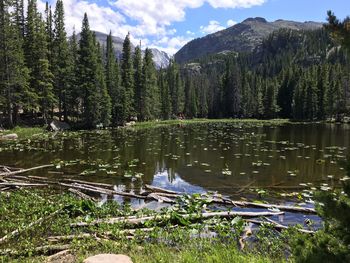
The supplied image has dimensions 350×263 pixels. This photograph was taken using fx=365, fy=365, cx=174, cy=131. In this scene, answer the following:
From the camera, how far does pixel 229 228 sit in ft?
34.3

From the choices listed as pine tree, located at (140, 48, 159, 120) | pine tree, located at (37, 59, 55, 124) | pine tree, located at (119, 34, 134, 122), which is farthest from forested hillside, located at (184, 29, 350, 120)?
pine tree, located at (37, 59, 55, 124)

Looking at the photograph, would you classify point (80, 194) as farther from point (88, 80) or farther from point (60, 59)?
point (60, 59)

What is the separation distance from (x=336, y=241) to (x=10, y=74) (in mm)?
47814

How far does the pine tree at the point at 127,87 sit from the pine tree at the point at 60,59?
993 centimetres

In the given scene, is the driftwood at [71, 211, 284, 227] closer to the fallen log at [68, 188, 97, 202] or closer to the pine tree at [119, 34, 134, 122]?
the fallen log at [68, 188, 97, 202]

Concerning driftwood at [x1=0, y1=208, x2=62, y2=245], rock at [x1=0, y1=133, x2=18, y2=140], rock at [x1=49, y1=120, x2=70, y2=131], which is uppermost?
rock at [x1=49, y1=120, x2=70, y2=131]

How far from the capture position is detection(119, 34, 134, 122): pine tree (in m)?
65.5

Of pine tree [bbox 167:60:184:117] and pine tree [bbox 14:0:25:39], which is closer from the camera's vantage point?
pine tree [bbox 14:0:25:39]

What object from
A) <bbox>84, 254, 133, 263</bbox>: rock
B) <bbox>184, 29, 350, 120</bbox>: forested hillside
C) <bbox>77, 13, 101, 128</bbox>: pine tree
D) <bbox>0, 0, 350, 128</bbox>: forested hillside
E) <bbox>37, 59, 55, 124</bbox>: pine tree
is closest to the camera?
<bbox>84, 254, 133, 263</bbox>: rock

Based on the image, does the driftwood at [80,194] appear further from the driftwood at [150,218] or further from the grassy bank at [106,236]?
the driftwood at [150,218]

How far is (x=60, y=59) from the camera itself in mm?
59781

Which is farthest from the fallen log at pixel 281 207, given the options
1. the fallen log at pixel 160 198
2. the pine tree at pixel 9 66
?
the pine tree at pixel 9 66

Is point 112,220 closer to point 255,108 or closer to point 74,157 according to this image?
point 74,157

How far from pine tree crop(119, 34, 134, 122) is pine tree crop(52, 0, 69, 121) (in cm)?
993
